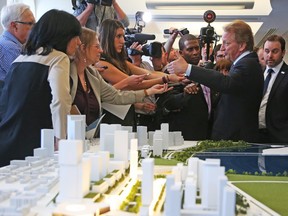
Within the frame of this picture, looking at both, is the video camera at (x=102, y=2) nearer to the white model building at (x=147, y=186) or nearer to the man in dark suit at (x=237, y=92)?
the man in dark suit at (x=237, y=92)

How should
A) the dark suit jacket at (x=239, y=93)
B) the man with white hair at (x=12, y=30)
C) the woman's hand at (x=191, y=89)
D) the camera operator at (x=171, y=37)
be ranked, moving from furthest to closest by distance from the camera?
the camera operator at (x=171, y=37)
the woman's hand at (x=191, y=89)
the dark suit jacket at (x=239, y=93)
the man with white hair at (x=12, y=30)

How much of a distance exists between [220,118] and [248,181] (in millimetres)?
1285

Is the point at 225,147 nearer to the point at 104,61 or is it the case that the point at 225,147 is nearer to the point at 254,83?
the point at 254,83

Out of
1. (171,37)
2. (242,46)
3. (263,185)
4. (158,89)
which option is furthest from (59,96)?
(171,37)

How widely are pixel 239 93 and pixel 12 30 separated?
1430mm

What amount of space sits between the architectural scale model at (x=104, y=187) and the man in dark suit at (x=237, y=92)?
1355 mm

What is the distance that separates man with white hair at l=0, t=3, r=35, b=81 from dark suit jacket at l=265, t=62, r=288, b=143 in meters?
1.69

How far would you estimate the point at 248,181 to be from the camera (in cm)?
165

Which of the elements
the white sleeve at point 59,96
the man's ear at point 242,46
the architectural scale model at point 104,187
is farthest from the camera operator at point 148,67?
the architectural scale model at point 104,187

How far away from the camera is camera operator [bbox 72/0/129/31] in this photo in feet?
10.9

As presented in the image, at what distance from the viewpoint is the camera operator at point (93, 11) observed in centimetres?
332

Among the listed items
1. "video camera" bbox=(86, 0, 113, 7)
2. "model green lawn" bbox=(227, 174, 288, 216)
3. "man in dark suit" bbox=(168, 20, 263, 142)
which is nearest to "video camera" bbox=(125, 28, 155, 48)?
"video camera" bbox=(86, 0, 113, 7)

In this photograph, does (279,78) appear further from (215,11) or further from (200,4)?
(215,11)

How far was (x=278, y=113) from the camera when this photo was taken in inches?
124
